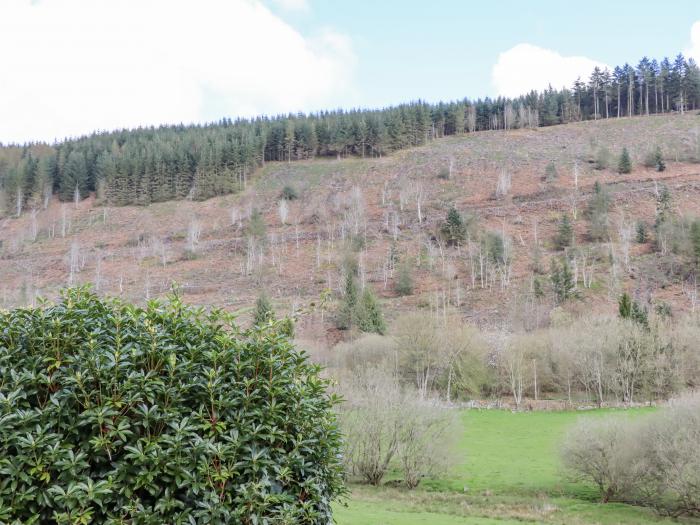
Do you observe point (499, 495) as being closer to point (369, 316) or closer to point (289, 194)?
point (369, 316)

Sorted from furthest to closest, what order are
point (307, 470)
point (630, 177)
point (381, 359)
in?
1. point (630, 177)
2. point (381, 359)
3. point (307, 470)

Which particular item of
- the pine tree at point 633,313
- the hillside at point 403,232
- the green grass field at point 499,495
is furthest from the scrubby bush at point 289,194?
the green grass field at point 499,495

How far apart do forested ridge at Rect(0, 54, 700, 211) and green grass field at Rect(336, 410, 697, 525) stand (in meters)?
107

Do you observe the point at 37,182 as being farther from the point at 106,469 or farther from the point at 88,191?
the point at 106,469

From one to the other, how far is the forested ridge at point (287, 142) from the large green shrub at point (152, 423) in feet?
425

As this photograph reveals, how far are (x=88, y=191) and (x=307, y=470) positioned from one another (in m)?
149

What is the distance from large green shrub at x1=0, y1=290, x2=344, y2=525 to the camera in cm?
475

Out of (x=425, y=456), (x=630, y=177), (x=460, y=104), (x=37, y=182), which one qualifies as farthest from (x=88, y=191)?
(x=425, y=456)

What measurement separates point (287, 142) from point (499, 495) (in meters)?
128

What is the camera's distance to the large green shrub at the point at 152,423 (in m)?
4.75

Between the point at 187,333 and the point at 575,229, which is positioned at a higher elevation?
the point at 575,229

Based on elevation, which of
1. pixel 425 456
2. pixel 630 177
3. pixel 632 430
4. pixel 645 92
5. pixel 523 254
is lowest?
pixel 425 456

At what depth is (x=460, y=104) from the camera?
538ft

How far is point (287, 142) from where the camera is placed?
146750mm
